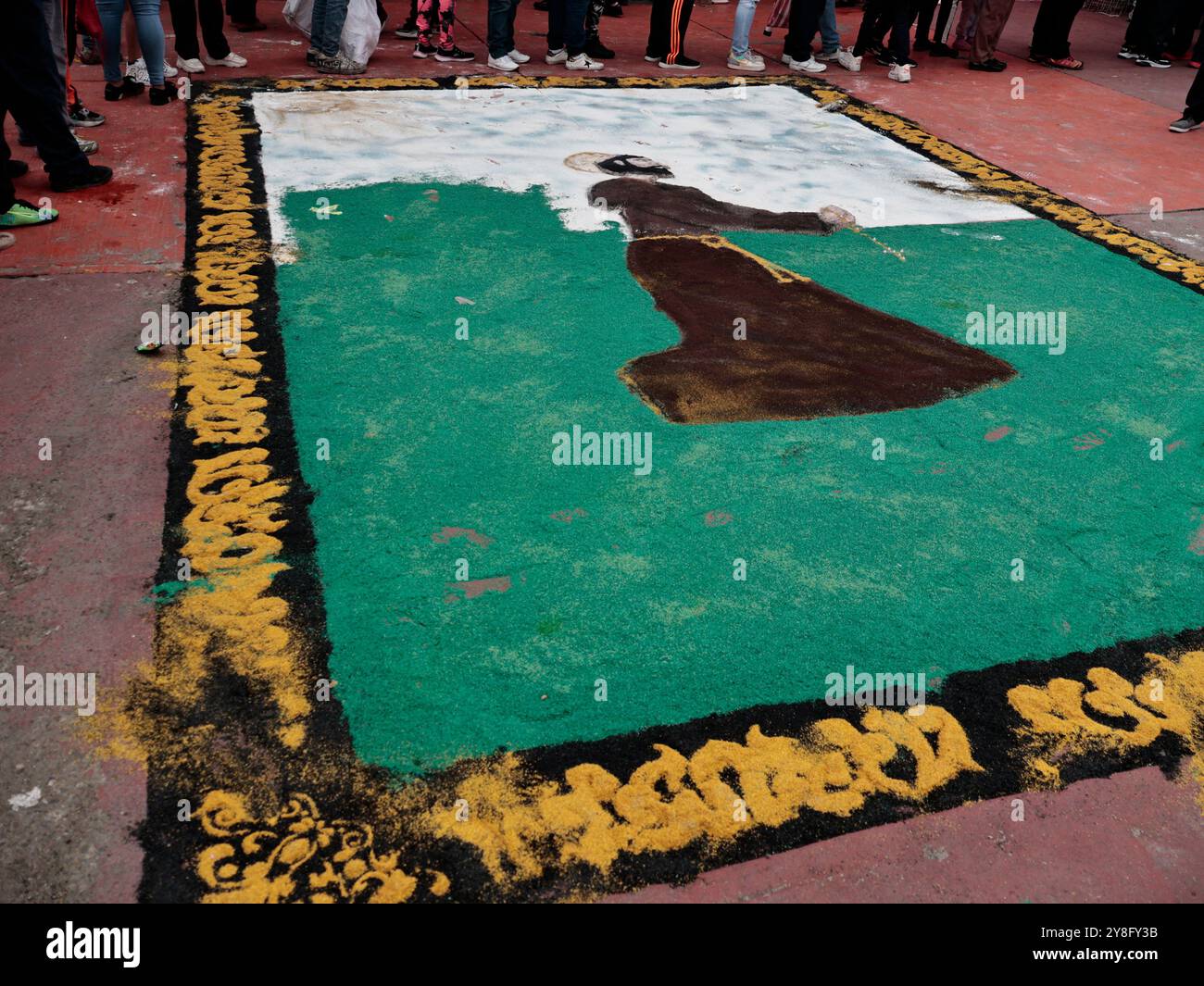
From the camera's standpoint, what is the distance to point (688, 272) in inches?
179

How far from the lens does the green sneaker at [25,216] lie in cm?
448

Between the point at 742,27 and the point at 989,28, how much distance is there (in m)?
2.44

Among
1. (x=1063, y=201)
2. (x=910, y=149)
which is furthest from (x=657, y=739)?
(x=910, y=149)

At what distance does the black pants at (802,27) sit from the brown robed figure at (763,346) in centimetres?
406

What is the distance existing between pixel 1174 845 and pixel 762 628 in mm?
1068

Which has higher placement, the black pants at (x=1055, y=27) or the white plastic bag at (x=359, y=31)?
the black pants at (x=1055, y=27)

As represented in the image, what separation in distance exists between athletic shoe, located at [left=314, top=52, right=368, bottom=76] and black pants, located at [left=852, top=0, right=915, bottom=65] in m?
4.52

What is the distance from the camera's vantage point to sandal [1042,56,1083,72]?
9109 mm

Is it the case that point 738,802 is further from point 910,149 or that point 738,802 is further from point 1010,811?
point 910,149

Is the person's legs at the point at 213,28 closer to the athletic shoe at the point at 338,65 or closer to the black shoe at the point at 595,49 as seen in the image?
the athletic shoe at the point at 338,65

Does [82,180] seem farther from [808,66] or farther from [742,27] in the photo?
[808,66]

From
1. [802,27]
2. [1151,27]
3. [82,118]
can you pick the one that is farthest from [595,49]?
[1151,27]

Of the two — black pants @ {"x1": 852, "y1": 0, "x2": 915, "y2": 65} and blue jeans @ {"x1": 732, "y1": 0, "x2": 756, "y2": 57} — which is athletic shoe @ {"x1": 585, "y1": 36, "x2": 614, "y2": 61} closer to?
blue jeans @ {"x1": 732, "y1": 0, "x2": 756, "y2": 57}

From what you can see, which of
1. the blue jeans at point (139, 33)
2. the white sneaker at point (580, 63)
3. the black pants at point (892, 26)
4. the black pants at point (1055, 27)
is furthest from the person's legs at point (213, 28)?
the black pants at point (1055, 27)
